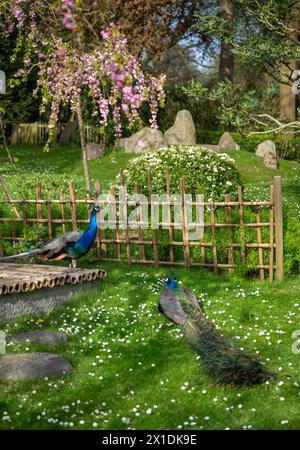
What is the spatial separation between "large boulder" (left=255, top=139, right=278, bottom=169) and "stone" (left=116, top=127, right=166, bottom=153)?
3.58 metres

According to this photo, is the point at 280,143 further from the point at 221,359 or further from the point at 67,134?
the point at 221,359

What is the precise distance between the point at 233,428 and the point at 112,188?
21.1 ft

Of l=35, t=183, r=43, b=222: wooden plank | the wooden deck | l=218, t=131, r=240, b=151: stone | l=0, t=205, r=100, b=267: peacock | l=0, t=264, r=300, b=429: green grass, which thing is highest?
l=218, t=131, r=240, b=151: stone

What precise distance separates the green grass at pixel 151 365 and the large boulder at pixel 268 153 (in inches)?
551

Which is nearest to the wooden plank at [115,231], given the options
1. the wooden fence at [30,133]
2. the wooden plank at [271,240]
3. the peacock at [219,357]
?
the wooden plank at [271,240]

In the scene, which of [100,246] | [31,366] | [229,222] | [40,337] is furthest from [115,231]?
[31,366]

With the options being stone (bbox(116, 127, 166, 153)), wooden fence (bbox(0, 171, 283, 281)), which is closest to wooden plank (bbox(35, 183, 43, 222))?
wooden fence (bbox(0, 171, 283, 281))

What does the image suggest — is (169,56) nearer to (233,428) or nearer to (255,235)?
(255,235)

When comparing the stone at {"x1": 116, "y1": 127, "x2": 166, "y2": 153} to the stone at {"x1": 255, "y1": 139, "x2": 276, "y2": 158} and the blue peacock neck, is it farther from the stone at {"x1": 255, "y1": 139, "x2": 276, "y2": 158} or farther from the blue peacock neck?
Result: the blue peacock neck

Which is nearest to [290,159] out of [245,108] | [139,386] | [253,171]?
[253,171]

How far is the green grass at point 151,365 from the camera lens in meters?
6.05

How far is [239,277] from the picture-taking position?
419 inches

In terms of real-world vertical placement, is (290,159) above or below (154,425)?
above

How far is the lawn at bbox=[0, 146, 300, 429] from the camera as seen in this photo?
6.05 metres
